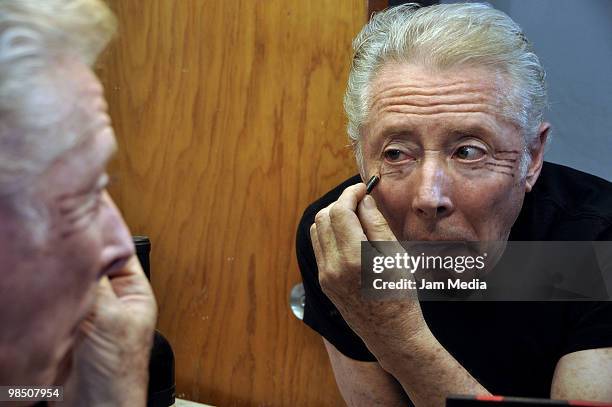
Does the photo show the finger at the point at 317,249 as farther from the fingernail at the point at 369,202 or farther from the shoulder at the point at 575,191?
the shoulder at the point at 575,191

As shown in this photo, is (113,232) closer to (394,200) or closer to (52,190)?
(52,190)

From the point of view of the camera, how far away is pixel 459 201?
130cm

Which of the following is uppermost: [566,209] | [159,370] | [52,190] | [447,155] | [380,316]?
[52,190]

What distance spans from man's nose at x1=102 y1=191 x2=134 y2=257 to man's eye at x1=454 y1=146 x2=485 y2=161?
66cm

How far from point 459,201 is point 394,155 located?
0.13 m

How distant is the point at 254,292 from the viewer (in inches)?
72.6

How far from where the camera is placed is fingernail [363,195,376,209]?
1.30 m

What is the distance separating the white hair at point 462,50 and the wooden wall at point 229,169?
30 centimetres

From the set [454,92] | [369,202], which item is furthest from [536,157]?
[369,202]

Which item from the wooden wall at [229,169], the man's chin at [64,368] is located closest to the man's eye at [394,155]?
the wooden wall at [229,169]

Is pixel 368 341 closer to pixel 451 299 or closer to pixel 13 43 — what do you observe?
pixel 451 299

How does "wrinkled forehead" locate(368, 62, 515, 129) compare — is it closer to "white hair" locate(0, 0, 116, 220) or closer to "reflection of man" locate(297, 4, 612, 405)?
"reflection of man" locate(297, 4, 612, 405)

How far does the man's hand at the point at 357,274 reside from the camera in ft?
4.17

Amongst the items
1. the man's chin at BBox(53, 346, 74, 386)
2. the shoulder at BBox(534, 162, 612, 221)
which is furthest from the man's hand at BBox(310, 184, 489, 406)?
the man's chin at BBox(53, 346, 74, 386)
